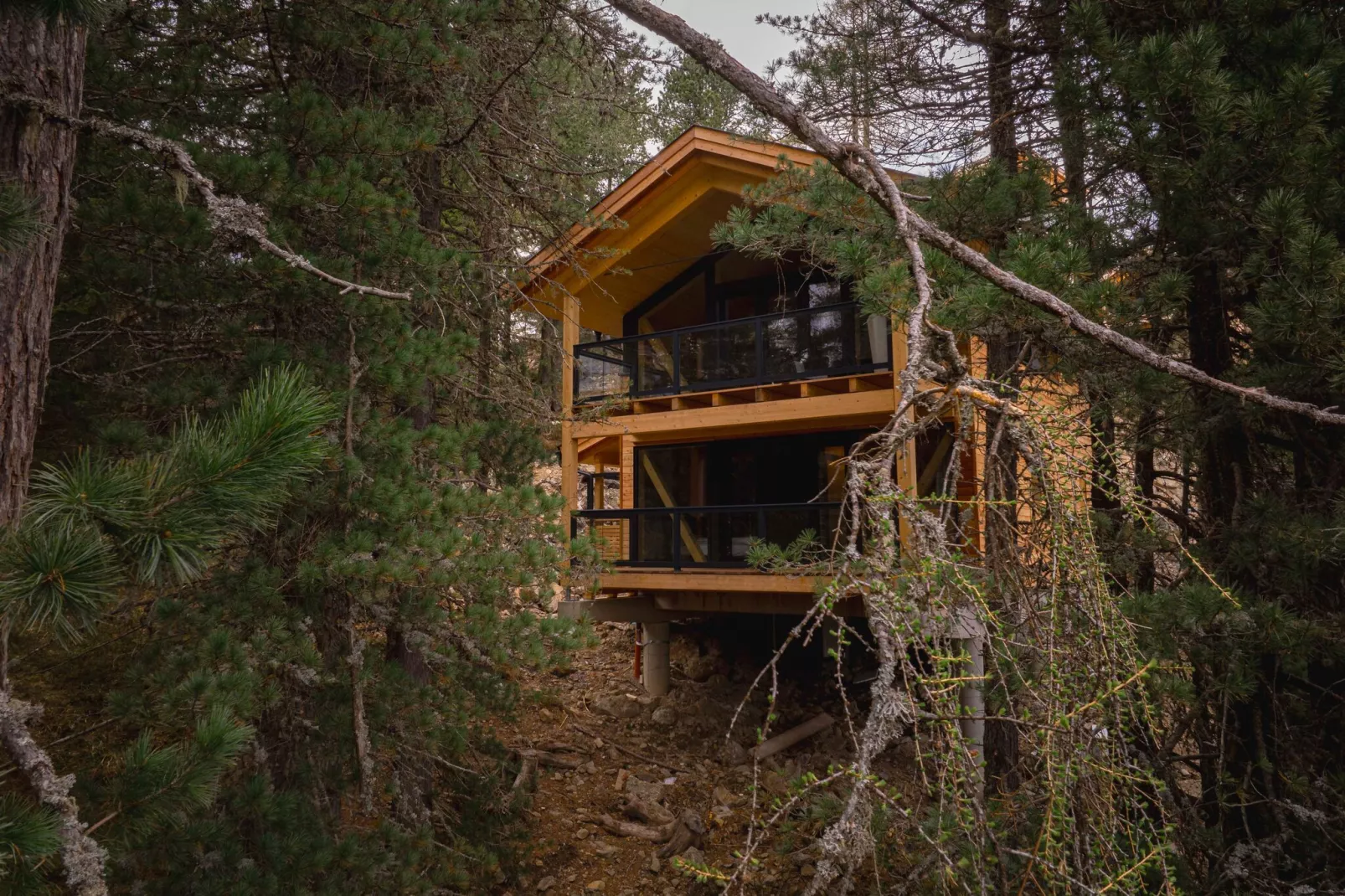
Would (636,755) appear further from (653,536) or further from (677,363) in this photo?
(677,363)

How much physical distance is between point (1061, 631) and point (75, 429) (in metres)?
5.92

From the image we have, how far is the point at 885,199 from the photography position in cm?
264

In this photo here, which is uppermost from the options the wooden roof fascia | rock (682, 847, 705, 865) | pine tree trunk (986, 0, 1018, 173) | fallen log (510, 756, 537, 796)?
the wooden roof fascia

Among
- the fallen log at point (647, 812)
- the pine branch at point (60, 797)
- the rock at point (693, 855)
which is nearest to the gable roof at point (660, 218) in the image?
the fallen log at point (647, 812)

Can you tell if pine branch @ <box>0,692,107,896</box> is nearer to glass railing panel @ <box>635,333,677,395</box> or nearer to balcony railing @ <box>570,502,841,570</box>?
balcony railing @ <box>570,502,841,570</box>

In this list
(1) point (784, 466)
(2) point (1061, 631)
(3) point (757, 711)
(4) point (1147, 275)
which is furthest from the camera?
(1) point (784, 466)

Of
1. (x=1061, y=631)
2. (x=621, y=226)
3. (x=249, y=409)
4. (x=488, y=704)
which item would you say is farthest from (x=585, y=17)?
(x=1061, y=631)

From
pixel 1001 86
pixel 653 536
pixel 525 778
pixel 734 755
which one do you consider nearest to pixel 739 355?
pixel 653 536

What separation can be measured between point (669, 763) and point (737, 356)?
4.91 meters

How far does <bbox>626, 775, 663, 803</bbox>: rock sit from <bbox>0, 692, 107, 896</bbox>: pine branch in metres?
6.70

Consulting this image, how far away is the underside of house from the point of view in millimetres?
9531

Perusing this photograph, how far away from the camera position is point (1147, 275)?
538 cm

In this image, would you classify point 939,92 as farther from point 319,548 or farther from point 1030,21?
point 319,548

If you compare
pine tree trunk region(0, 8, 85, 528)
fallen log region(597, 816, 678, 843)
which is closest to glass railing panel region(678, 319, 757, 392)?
fallen log region(597, 816, 678, 843)
